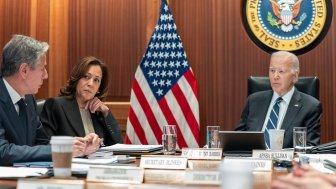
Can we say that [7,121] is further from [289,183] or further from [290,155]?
[289,183]

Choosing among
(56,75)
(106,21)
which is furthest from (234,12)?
(56,75)

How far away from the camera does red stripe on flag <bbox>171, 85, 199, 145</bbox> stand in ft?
13.5

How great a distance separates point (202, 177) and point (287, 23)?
330 centimetres

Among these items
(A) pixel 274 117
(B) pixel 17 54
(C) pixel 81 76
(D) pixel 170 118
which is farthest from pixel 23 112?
(D) pixel 170 118

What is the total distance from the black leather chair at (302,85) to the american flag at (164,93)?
2.18 feet

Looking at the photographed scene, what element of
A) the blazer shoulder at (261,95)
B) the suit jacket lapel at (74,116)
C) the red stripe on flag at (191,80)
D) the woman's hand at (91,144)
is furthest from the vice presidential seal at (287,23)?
the woman's hand at (91,144)

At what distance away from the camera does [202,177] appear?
1.27 metres

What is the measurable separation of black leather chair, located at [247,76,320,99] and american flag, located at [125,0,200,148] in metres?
0.66

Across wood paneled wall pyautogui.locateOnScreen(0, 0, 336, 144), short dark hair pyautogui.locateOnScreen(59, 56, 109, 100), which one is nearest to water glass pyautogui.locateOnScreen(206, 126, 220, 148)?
short dark hair pyautogui.locateOnScreen(59, 56, 109, 100)

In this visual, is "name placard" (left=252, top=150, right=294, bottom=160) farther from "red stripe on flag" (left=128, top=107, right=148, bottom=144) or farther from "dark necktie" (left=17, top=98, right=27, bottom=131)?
"red stripe on flag" (left=128, top=107, right=148, bottom=144)

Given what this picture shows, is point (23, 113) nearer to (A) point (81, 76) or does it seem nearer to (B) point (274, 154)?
(A) point (81, 76)

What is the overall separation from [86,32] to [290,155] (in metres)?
3.22

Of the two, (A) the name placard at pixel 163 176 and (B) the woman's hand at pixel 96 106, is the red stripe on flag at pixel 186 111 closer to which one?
(B) the woman's hand at pixel 96 106

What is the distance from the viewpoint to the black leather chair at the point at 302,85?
346cm
